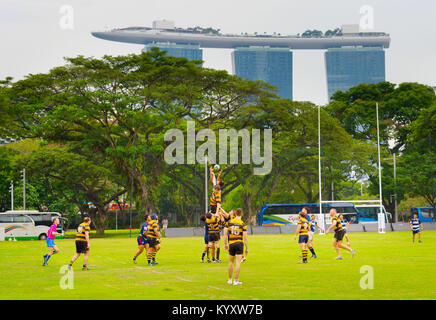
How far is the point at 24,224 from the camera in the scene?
58.8 meters

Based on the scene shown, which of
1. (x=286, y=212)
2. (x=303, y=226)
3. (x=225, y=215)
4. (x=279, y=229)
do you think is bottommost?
(x=279, y=229)

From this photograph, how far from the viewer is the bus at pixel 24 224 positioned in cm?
5822

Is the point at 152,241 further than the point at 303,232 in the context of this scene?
No

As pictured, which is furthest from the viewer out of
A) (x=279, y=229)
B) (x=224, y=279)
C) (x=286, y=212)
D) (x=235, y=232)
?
(x=286, y=212)

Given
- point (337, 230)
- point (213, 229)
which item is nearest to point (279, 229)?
point (337, 230)

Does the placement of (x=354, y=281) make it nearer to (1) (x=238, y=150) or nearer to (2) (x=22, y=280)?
(2) (x=22, y=280)

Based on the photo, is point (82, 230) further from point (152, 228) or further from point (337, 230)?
point (337, 230)

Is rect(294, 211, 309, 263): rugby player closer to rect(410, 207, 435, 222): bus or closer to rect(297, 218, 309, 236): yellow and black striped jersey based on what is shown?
rect(297, 218, 309, 236): yellow and black striped jersey

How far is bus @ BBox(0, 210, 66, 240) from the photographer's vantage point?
58.2 m

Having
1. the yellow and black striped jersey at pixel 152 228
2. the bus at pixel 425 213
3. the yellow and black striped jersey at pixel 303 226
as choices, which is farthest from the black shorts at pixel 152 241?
the bus at pixel 425 213

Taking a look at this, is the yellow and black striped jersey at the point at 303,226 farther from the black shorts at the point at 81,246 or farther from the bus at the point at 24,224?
the bus at the point at 24,224

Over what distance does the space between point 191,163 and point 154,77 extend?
10.3 metres

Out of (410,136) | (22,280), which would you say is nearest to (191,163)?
(410,136)

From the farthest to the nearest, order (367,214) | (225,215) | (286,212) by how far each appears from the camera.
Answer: (367,214)
(286,212)
(225,215)
